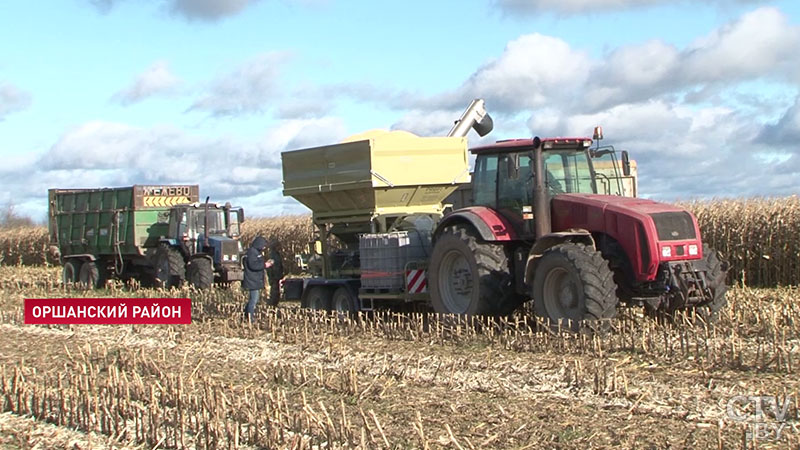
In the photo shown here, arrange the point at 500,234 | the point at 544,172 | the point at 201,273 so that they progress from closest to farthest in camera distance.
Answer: the point at 544,172 → the point at 500,234 → the point at 201,273

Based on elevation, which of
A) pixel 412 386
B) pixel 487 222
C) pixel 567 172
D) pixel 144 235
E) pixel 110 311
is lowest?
pixel 412 386

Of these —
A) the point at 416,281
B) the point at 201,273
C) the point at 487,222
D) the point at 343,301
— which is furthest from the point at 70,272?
the point at 487,222

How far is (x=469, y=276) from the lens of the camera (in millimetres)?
11734

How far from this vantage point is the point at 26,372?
9773 millimetres

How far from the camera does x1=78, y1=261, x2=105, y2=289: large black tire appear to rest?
22.6 m

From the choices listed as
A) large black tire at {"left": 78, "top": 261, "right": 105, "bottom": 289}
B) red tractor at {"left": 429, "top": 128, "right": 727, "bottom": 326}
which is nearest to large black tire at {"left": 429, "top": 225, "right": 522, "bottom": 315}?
red tractor at {"left": 429, "top": 128, "right": 727, "bottom": 326}

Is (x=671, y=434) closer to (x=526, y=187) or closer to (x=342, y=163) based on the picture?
(x=526, y=187)

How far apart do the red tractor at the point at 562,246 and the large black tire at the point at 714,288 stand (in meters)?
0.01

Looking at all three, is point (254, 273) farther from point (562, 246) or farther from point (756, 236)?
point (756, 236)

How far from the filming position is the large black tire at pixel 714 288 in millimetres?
10445

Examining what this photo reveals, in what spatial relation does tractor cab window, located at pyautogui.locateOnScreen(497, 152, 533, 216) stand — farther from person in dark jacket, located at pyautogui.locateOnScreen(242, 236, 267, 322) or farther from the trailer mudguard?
person in dark jacket, located at pyautogui.locateOnScreen(242, 236, 267, 322)

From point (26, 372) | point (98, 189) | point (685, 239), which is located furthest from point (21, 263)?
point (685, 239)

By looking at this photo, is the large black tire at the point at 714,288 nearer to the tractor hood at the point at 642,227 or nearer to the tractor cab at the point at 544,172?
the tractor hood at the point at 642,227

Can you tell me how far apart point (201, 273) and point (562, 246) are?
10988 millimetres
